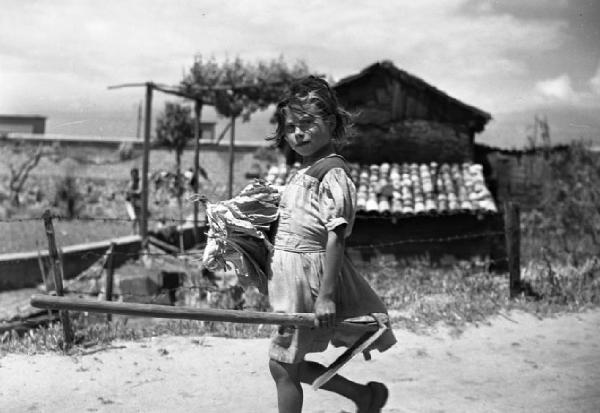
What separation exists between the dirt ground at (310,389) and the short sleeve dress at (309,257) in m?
1.02

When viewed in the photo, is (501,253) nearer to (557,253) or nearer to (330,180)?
(557,253)

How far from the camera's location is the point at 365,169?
11.2 metres

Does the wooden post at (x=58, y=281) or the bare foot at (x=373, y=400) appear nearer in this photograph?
the bare foot at (x=373, y=400)

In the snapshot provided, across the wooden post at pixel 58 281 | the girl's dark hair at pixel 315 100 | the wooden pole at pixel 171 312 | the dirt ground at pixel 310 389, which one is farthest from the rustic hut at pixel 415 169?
the wooden pole at pixel 171 312

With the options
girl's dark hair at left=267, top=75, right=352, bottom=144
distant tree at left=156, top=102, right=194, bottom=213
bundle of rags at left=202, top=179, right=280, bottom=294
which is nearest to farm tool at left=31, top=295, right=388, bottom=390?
bundle of rags at left=202, top=179, right=280, bottom=294

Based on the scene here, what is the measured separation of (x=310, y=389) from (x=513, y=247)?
347 centimetres

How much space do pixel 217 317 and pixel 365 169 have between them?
8685 millimetres

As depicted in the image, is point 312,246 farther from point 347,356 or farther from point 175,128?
point 175,128

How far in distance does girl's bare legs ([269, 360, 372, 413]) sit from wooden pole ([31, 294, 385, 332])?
31 cm

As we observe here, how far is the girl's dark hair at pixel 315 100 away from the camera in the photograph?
301 centimetres

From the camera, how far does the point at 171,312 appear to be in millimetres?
2684

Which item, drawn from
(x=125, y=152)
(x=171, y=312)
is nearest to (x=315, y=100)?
(x=171, y=312)

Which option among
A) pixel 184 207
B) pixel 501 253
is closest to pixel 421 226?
pixel 501 253

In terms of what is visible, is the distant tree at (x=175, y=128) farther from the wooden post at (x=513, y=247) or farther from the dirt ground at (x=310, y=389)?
the dirt ground at (x=310, y=389)
